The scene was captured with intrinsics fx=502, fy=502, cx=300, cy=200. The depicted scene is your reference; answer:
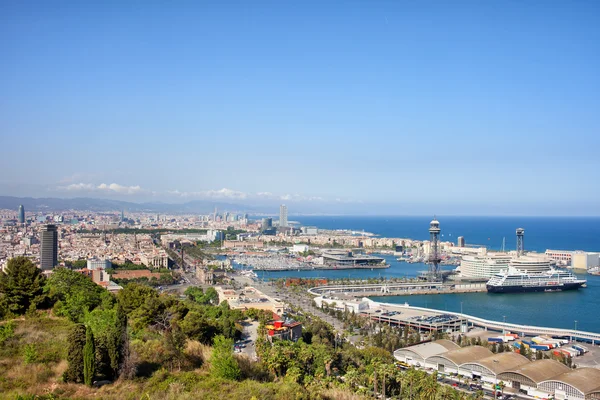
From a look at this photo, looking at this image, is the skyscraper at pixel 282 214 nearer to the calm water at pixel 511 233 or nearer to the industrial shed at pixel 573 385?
the calm water at pixel 511 233

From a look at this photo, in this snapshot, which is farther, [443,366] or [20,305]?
[443,366]

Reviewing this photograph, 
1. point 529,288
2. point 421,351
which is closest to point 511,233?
point 529,288

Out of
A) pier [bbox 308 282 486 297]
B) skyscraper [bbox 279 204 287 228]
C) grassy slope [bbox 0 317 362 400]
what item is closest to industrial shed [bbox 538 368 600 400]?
grassy slope [bbox 0 317 362 400]

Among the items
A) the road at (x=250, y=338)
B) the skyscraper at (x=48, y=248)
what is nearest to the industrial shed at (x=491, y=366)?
the road at (x=250, y=338)

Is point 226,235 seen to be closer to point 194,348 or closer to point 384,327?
point 384,327

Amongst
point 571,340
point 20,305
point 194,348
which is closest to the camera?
point 194,348

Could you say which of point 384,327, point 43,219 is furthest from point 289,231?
point 384,327

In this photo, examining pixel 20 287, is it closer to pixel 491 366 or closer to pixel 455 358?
pixel 455 358
